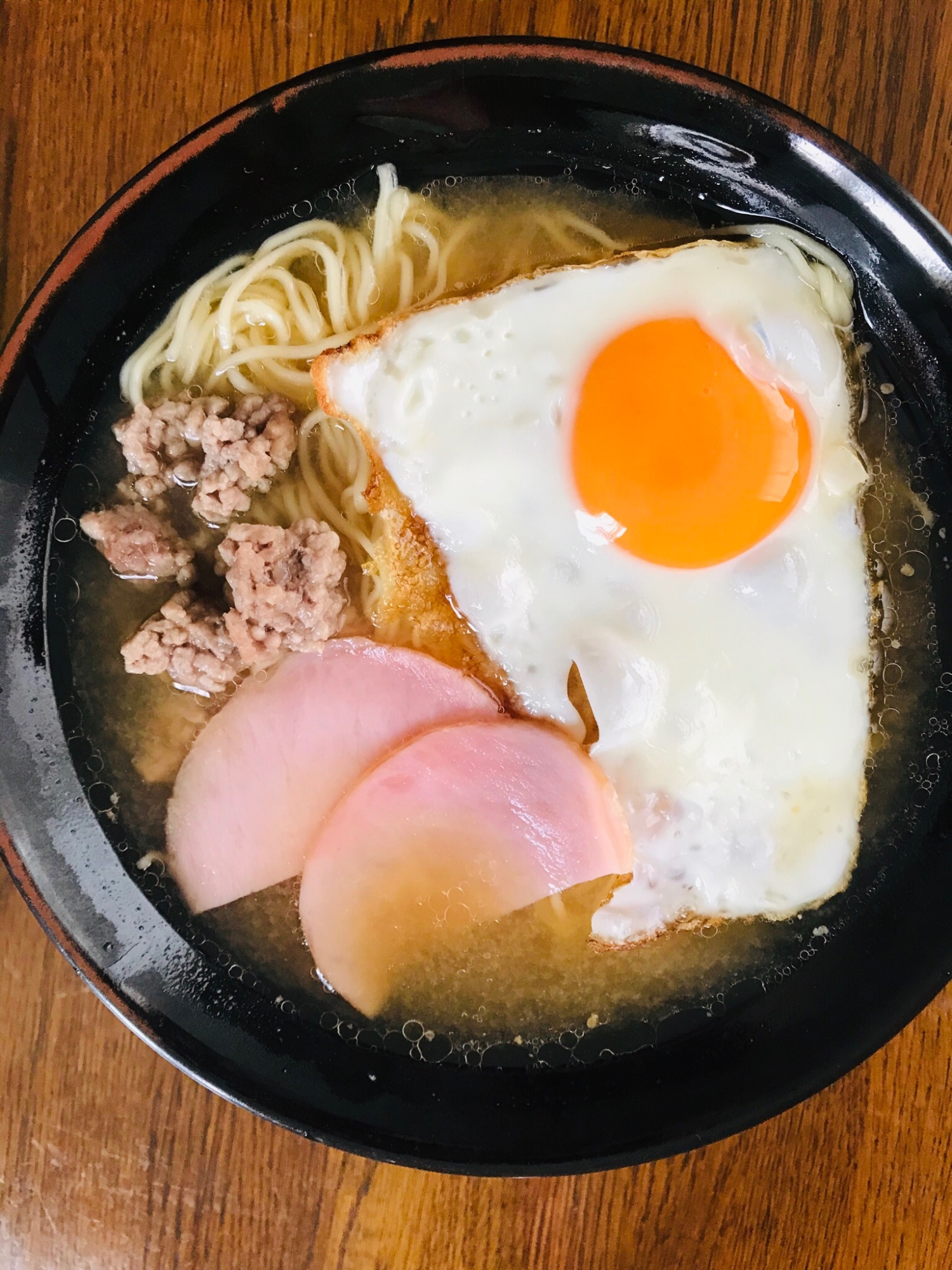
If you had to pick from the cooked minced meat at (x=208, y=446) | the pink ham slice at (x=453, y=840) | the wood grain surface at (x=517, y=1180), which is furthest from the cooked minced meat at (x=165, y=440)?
the pink ham slice at (x=453, y=840)

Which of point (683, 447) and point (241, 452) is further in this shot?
point (241, 452)

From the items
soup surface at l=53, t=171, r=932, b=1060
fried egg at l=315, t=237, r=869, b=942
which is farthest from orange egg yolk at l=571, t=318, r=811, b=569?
soup surface at l=53, t=171, r=932, b=1060

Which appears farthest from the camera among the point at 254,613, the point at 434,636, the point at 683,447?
the point at 434,636

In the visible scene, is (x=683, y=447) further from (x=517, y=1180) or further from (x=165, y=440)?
(x=517, y=1180)

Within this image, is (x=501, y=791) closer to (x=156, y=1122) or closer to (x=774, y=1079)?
(x=774, y=1079)

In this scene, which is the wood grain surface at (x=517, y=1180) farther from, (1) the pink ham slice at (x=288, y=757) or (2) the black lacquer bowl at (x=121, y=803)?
(1) the pink ham slice at (x=288, y=757)

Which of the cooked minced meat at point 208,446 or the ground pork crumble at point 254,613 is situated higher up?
the cooked minced meat at point 208,446

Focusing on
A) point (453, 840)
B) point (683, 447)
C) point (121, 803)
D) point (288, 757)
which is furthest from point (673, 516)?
point (121, 803)
